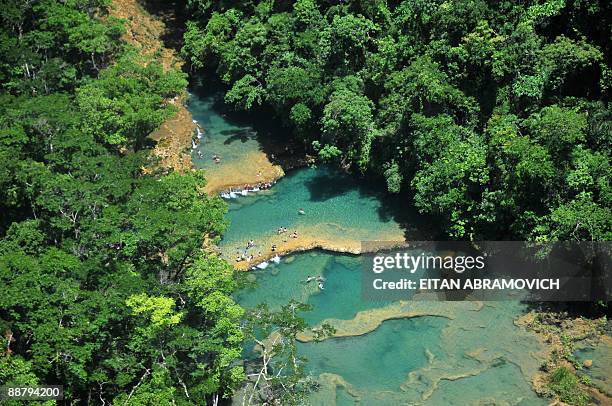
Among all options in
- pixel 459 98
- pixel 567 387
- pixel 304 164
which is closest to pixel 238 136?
pixel 304 164

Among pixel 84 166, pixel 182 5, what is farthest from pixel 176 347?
pixel 182 5

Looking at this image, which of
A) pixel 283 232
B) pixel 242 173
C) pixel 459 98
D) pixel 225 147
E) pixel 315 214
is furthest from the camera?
pixel 225 147

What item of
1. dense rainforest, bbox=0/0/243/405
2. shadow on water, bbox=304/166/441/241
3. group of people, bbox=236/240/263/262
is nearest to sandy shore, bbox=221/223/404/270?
group of people, bbox=236/240/263/262

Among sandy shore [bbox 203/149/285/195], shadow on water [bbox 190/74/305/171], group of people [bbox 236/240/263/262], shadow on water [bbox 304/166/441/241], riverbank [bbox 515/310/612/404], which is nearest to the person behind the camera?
riverbank [bbox 515/310/612/404]

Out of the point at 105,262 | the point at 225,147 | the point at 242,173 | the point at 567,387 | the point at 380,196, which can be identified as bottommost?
the point at 567,387

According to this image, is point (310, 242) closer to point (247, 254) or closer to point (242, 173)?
point (247, 254)

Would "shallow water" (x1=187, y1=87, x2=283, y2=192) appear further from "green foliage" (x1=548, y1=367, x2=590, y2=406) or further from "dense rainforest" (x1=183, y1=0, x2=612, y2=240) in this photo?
"green foliage" (x1=548, y1=367, x2=590, y2=406)
